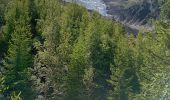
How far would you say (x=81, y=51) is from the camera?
180 ft

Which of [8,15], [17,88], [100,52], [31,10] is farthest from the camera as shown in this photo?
[31,10]

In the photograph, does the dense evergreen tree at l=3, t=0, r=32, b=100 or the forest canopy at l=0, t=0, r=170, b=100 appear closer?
the dense evergreen tree at l=3, t=0, r=32, b=100

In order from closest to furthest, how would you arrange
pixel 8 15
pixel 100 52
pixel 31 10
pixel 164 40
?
pixel 164 40, pixel 100 52, pixel 8 15, pixel 31 10

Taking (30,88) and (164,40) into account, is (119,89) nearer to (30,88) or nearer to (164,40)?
(30,88)

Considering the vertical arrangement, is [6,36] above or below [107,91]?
above

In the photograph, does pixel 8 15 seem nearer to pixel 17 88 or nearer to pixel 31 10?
pixel 31 10

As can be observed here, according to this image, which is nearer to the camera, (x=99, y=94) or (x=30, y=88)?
→ (x=30, y=88)

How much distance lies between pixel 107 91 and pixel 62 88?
25.3ft

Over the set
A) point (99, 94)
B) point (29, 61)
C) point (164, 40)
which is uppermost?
point (164, 40)

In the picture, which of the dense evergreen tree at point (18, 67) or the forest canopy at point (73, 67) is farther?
the forest canopy at point (73, 67)

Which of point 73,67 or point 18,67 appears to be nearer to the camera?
point 18,67

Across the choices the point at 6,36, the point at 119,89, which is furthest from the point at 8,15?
the point at 119,89

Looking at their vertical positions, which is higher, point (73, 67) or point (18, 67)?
point (73, 67)

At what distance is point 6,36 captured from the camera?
64750mm
